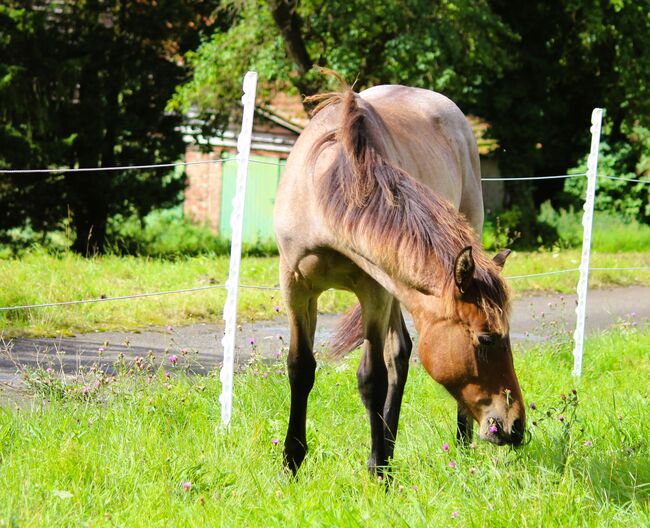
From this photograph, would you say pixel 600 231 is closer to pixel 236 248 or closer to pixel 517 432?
pixel 236 248

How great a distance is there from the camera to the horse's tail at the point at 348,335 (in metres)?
5.71

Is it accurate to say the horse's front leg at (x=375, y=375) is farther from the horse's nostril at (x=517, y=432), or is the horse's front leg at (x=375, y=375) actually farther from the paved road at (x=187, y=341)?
the paved road at (x=187, y=341)

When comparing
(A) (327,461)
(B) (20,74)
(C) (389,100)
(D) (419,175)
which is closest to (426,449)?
(A) (327,461)

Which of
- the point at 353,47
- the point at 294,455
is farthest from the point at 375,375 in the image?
the point at 353,47

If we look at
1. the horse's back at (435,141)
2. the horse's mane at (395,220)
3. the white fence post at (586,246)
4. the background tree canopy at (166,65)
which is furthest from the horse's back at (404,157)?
the background tree canopy at (166,65)

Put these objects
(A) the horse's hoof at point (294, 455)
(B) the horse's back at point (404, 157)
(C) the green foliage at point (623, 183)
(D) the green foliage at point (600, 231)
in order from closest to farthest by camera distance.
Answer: (B) the horse's back at point (404, 157), (A) the horse's hoof at point (294, 455), (D) the green foliage at point (600, 231), (C) the green foliage at point (623, 183)

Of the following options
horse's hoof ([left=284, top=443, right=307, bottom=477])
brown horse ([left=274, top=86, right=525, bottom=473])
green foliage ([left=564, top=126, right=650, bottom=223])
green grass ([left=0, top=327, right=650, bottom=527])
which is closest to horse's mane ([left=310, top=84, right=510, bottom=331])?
brown horse ([left=274, top=86, right=525, bottom=473])

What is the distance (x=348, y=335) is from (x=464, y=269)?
86.2 inches

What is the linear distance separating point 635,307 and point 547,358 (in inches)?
197

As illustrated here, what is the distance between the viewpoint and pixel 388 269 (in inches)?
156

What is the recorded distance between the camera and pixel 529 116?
2061 centimetres

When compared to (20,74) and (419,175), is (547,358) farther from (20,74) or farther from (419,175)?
(20,74)

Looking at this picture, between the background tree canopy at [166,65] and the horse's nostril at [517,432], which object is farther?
the background tree canopy at [166,65]

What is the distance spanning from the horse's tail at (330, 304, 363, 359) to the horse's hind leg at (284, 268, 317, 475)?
0.92 meters
